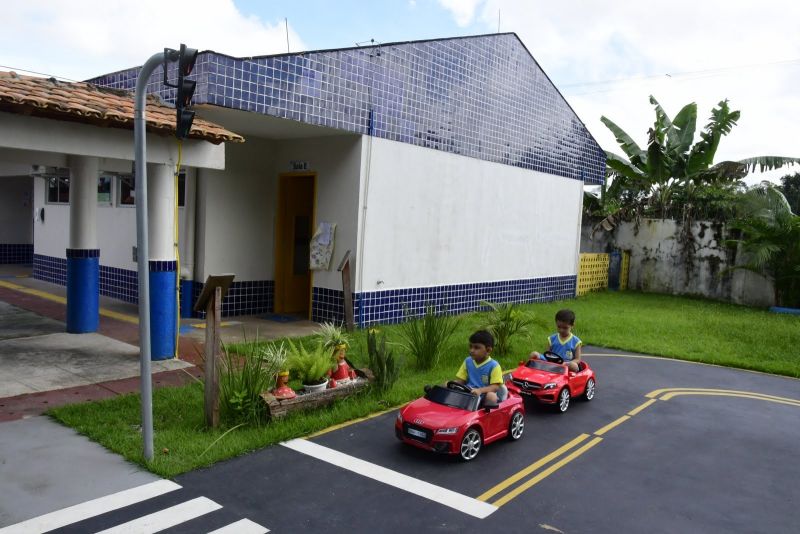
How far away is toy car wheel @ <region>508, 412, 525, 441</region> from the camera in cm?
695

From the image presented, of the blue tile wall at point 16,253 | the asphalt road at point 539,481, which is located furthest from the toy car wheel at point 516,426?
the blue tile wall at point 16,253

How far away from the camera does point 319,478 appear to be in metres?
5.73

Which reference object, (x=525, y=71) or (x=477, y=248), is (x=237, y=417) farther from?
(x=525, y=71)

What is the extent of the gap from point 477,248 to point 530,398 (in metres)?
7.23

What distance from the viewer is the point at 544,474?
20.0 feet

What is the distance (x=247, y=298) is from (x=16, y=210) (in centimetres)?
1242

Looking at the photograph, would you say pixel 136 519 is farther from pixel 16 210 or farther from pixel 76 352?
pixel 16 210

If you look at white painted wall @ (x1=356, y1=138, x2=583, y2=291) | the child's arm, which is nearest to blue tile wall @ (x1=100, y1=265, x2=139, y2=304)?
white painted wall @ (x1=356, y1=138, x2=583, y2=291)

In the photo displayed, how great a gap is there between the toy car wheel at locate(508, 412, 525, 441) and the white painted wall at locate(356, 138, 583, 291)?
590 centimetres

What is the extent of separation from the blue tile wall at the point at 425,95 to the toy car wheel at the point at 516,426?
6.52 metres

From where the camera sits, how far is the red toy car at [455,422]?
615 cm

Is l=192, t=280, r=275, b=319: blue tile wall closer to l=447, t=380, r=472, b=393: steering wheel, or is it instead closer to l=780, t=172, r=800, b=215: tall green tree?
l=447, t=380, r=472, b=393: steering wheel

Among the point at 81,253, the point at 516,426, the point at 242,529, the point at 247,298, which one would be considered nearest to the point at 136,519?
the point at 242,529

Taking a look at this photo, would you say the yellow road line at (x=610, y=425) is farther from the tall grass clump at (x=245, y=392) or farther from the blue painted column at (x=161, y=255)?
the blue painted column at (x=161, y=255)
